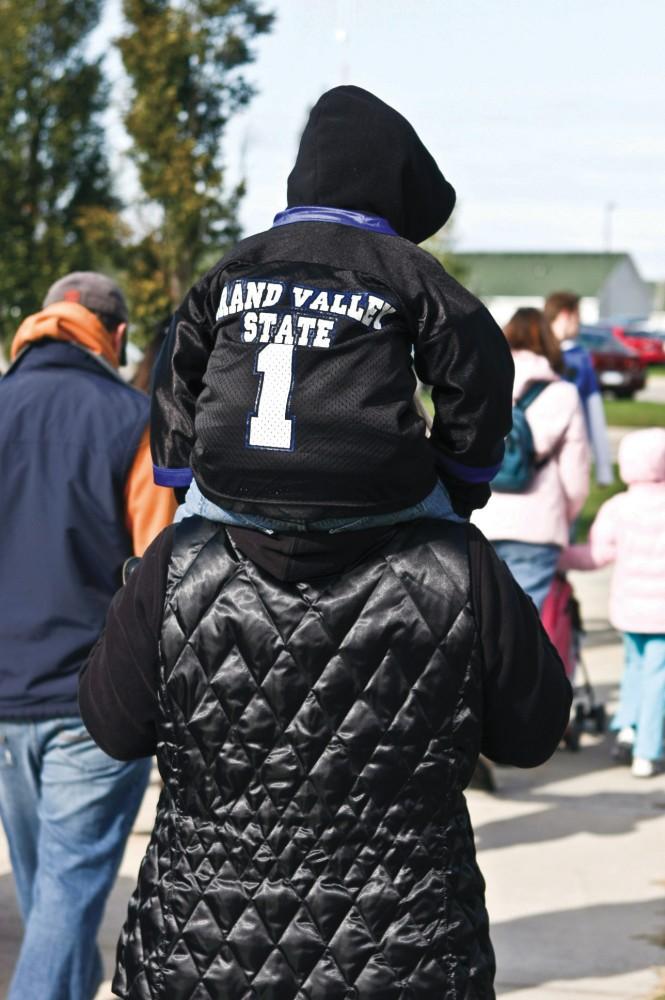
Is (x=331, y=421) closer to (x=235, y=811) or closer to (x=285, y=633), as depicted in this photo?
(x=285, y=633)

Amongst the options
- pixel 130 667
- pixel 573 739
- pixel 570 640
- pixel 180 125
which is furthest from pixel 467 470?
pixel 180 125

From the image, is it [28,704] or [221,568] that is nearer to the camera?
[221,568]

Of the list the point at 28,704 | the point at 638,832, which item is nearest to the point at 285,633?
the point at 28,704

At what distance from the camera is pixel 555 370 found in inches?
260

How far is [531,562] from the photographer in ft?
21.1

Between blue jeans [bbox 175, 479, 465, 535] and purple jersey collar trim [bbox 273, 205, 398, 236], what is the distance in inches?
15.3

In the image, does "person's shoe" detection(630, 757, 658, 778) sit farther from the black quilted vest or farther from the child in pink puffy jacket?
the black quilted vest

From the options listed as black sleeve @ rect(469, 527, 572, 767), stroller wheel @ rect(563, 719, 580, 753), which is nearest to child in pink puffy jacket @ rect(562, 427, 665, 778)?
stroller wheel @ rect(563, 719, 580, 753)

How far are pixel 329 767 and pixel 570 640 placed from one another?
15.9 feet

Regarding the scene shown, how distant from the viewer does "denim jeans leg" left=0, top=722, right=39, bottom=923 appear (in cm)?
342

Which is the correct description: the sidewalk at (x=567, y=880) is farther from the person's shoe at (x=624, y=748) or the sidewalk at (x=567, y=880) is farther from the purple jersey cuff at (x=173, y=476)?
Answer: the purple jersey cuff at (x=173, y=476)

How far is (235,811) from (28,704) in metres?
1.24

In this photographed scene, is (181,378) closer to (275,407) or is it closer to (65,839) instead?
(275,407)

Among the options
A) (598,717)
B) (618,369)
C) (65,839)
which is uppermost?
(65,839)
